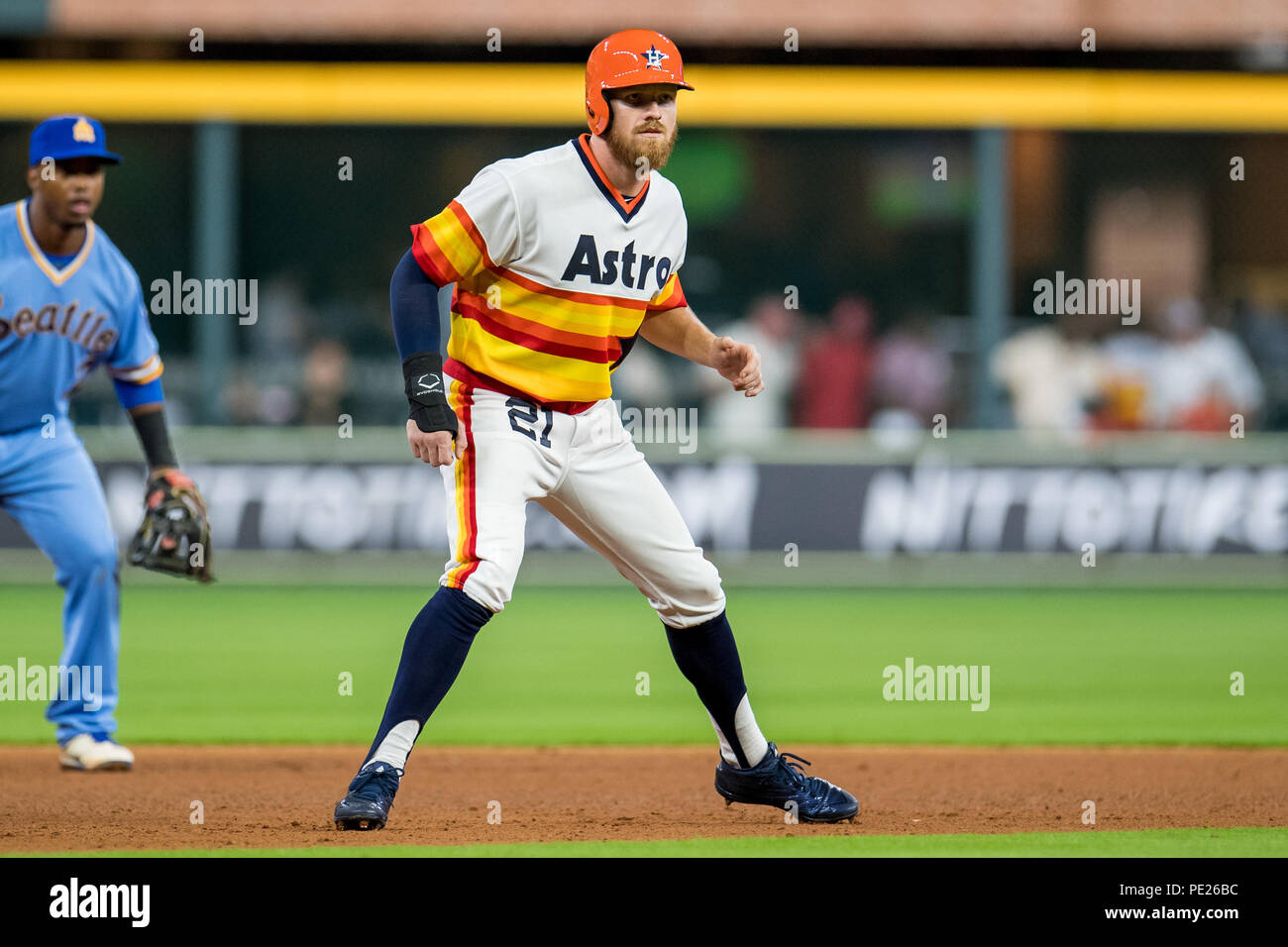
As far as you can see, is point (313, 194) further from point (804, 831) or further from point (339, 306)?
point (804, 831)

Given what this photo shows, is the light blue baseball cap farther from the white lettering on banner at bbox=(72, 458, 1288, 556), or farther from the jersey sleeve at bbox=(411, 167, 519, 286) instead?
the white lettering on banner at bbox=(72, 458, 1288, 556)

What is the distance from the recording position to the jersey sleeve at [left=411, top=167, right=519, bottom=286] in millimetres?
5469

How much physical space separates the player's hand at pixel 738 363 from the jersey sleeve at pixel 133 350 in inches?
95.2

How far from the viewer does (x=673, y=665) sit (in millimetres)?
10781

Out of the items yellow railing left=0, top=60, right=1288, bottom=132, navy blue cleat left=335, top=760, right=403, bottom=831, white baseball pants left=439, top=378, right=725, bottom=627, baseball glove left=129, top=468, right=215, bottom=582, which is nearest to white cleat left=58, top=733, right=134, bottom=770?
baseball glove left=129, top=468, right=215, bottom=582

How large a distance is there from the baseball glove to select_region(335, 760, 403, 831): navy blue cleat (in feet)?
6.41

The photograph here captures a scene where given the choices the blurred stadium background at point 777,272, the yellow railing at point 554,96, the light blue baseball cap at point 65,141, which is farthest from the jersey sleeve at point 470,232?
the yellow railing at point 554,96

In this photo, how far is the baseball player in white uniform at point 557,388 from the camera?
5465mm

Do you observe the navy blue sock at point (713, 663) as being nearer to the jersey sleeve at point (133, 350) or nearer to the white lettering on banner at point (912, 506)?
the jersey sleeve at point (133, 350)

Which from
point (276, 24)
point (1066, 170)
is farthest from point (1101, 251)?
point (276, 24)

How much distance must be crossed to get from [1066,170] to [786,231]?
4.54m

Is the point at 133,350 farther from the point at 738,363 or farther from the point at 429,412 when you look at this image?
the point at 738,363

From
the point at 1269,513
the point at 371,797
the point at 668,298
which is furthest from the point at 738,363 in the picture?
the point at 1269,513

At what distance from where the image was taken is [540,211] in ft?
18.3
